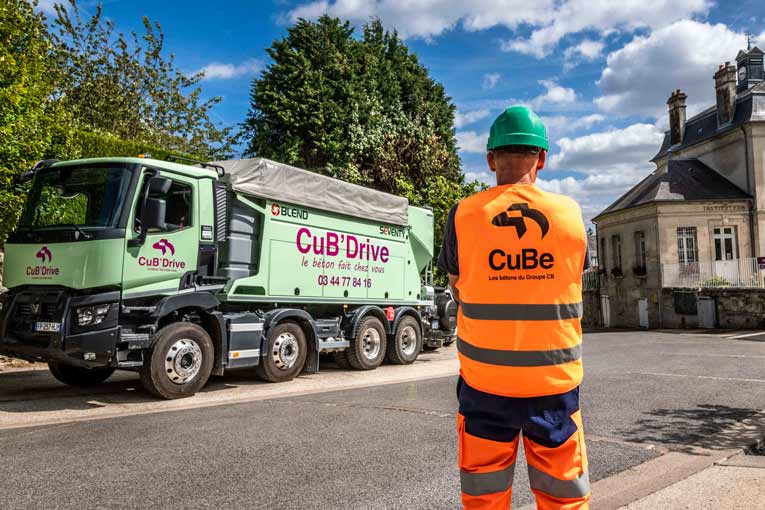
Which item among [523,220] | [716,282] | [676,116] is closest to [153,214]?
[523,220]

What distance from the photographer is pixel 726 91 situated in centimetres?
3497

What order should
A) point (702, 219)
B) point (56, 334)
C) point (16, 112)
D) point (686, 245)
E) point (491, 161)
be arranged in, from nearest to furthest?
point (491, 161) → point (56, 334) → point (16, 112) → point (702, 219) → point (686, 245)

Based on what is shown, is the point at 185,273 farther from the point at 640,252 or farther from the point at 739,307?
the point at 640,252

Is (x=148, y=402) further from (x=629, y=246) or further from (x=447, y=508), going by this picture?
(x=629, y=246)

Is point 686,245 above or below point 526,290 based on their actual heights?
above

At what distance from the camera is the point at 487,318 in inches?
99.9

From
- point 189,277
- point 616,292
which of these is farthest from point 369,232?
point 616,292

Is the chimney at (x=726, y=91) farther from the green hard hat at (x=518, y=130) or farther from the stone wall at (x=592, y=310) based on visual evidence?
the green hard hat at (x=518, y=130)

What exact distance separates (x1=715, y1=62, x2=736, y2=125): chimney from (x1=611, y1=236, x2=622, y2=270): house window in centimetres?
870

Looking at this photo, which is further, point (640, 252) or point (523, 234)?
point (640, 252)

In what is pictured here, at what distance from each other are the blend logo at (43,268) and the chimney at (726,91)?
36.6 metres

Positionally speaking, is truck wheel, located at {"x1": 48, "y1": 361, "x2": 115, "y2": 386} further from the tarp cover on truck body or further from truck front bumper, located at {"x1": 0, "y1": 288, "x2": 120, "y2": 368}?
the tarp cover on truck body

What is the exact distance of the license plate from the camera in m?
7.34

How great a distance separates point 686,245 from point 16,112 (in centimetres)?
3256
